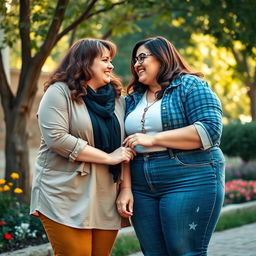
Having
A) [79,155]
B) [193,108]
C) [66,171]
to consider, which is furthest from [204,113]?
[66,171]

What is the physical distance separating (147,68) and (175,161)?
2.11 feet

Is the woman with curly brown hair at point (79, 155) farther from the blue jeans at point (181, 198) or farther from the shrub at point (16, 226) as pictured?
the shrub at point (16, 226)

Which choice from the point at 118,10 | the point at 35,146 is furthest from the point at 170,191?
the point at 35,146

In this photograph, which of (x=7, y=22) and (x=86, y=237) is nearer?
(x=86, y=237)

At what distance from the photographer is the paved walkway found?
670cm

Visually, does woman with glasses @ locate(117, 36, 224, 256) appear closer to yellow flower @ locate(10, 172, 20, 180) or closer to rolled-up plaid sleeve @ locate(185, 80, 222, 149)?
rolled-up plaid sleeve @ locate(185, 80, 222, 149)

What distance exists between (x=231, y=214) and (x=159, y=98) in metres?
5.75

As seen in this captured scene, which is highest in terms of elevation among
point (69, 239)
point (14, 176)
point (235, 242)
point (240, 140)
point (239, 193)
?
point (69, 239)

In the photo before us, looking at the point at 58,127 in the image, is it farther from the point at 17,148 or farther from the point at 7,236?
the point at 17,148

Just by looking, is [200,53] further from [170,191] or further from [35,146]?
[170,191]

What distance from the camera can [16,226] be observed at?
6.64 metres

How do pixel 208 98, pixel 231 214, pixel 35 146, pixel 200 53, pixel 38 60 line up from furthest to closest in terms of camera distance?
pixel 200 53
pixel 35 146
pixel 231 214
pixel 38 60
pixel 208 98

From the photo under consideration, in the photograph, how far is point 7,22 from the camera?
778 centimetres

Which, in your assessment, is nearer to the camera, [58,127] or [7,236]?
[58,127]
